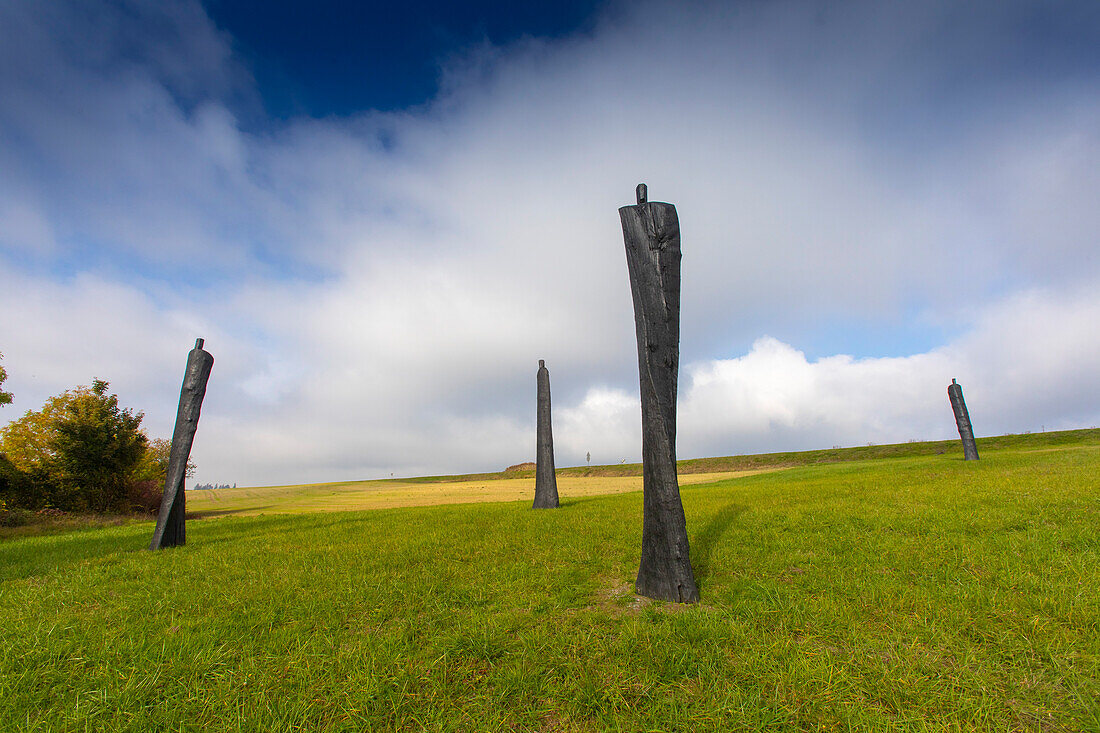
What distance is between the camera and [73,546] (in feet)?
42.1

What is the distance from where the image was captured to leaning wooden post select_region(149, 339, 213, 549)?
475 inches

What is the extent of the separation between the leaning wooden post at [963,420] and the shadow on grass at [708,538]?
58.4ft

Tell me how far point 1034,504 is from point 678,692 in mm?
10326

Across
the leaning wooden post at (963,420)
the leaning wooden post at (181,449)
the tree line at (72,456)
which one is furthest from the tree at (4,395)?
the leaning wooden post at (963,420)

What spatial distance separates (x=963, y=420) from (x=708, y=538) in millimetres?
22399

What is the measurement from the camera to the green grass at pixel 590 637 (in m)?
3.84

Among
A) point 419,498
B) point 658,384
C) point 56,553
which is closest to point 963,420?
point 658,384

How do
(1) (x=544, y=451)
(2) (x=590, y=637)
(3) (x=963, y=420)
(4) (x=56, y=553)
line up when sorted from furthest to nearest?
1. (3) (x=963, y=420)
2. (1) (x=544, y=451)
3. (4) (x=56, y=553)
4. (2) (x=590, y=637)

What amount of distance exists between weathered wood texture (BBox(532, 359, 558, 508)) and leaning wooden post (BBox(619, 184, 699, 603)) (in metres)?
9.62

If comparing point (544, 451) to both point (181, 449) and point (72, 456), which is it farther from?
point (72, 456)

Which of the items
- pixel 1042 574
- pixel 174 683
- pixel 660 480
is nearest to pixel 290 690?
pixel 174 683

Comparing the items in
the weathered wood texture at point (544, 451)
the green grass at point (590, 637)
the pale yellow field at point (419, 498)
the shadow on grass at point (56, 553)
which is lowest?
the pale yellow field at point (419, 498)

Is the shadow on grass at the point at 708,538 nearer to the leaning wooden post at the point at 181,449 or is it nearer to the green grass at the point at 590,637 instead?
the green grass at the point at 590,637

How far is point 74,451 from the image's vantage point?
24.8 m
